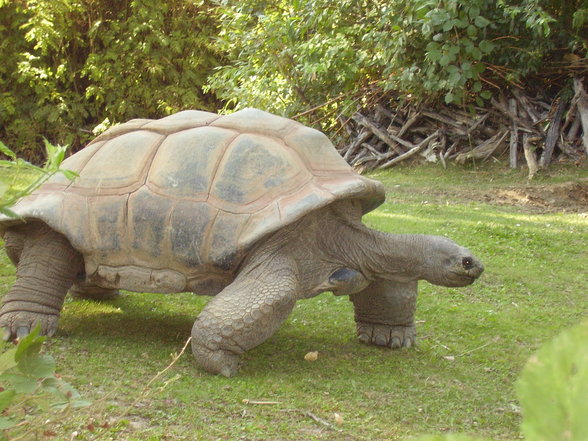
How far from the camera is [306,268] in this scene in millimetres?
3410

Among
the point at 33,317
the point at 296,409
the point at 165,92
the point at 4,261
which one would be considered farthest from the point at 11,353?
the point at 165,92

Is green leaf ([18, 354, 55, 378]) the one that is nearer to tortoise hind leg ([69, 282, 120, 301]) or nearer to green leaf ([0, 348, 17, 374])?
green leaf ([0, 348, 17, 374])

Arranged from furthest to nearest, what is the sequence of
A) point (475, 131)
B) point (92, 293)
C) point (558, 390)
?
point (475, 131) → point (92, 293) → point (558, 390)

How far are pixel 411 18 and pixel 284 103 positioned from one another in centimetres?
258

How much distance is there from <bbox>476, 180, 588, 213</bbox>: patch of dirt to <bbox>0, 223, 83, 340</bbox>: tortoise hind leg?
17.3 ft

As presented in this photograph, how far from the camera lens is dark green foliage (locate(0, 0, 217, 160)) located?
38.2 feet

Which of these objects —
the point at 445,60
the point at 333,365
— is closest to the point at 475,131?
the point at 445,60

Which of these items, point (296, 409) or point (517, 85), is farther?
point (517, 85)

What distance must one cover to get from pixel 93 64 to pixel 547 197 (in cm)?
771

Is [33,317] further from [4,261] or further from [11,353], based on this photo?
[11,353]

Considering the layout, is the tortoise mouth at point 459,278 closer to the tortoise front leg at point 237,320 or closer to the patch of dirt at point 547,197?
the tortoise front leg at point 237,320

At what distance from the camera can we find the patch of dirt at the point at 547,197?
7.43m

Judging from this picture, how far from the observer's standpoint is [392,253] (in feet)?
11.5

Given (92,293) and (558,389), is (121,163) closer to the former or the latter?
(92,293)
